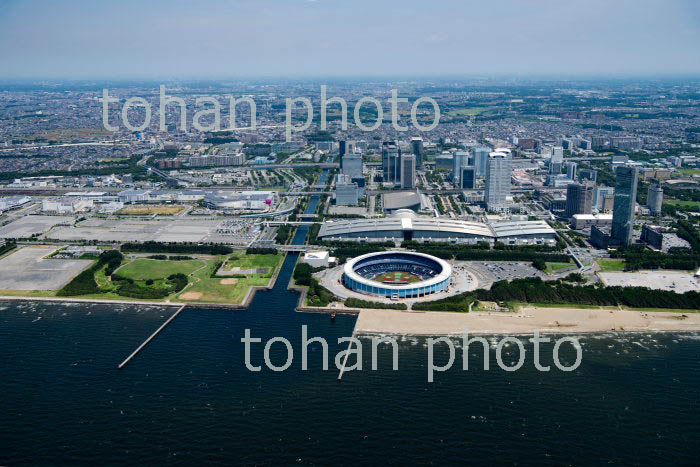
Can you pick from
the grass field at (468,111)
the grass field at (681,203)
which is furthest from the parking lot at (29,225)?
the grass field at (468,111)

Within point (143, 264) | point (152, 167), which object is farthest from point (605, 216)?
point (152, 167)

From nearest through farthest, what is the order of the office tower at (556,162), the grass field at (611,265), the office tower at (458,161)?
the grass field at (611,265) → the office tower at (458,161) → the office tower at (556,162)

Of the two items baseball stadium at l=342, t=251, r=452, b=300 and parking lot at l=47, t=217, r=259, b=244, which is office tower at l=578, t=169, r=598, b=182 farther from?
parking lot at l=47, t=217, r=259, b=244

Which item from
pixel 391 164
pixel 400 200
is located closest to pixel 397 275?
pixel 400 200

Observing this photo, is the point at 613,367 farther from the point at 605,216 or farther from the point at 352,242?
the point at 605,216

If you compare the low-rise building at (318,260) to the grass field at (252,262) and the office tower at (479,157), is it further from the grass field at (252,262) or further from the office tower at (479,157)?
the office tower at (479,157)

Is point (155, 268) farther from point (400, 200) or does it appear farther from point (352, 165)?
point (352, 165)
